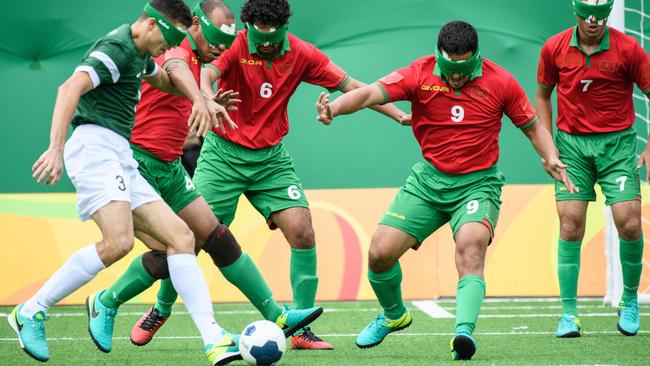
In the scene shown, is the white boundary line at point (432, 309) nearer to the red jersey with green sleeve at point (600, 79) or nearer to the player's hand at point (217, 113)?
the red jersey with green sleeve at point (600, 79)

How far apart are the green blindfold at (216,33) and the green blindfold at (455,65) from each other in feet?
4.31

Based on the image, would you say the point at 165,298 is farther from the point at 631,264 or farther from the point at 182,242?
the point at 631,264

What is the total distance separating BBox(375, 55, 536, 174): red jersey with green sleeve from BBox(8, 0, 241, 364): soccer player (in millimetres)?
1448

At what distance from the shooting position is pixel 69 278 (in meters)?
5.55

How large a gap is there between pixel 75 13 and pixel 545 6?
5.03 meters

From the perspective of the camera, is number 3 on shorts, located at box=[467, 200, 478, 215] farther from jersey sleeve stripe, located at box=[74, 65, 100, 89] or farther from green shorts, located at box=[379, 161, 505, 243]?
jersey sleeve stripe, located at box=[74, 65, 100, 89]

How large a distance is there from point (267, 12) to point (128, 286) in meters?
1.94

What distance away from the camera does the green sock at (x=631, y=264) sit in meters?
7.48

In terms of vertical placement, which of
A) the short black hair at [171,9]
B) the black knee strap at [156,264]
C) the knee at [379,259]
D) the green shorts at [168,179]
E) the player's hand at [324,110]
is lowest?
the black knee strap at [156,264]

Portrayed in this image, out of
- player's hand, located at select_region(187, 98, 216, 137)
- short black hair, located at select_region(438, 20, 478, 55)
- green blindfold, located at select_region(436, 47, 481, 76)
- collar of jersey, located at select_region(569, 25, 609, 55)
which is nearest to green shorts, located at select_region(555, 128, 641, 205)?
collar of jersey, located at select_region(569, 25, 609, 55)

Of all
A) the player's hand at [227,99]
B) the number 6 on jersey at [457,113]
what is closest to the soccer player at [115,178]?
the player's hand at [227,99]

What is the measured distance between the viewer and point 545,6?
11.4 m

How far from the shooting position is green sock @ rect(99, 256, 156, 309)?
6.62m

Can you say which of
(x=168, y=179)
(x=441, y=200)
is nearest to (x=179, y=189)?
(x=168, y=179)
